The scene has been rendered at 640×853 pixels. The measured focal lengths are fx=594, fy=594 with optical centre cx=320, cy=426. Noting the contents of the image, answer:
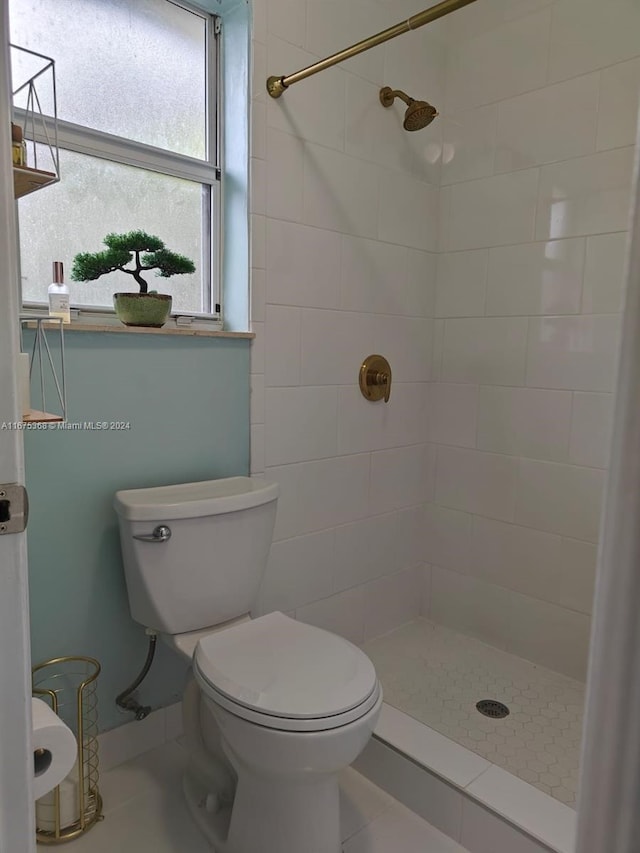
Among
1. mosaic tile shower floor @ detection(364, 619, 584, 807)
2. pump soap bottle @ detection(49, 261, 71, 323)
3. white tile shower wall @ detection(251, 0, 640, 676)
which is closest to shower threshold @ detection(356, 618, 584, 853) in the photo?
mosaic tile shower floor @ detection(364, 619, 584, 807)

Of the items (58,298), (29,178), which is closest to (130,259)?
(58,298)

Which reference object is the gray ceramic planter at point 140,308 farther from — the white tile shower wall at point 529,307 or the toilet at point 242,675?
the white tile shower wall at point 529,307

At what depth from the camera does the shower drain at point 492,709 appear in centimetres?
179

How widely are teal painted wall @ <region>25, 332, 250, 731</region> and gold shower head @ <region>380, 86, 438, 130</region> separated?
875mm

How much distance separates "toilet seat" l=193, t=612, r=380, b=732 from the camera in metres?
1.16

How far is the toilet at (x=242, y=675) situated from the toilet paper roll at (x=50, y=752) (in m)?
0.33

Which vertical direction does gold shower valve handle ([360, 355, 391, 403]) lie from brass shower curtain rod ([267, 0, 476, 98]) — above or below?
below

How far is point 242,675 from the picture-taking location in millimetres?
1256

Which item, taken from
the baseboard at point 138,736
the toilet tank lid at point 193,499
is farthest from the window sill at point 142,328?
the baseboard at point 138,736

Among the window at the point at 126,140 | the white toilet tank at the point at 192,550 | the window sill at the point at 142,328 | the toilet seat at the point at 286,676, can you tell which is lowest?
the toilet seat at the point at 286,676

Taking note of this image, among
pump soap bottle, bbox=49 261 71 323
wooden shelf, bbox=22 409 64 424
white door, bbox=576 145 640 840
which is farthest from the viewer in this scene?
pump soap bottle, bbox=49 261 71 323

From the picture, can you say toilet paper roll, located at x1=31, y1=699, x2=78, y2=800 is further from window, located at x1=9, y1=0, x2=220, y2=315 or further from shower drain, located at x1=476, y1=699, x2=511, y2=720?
shower drain, located at x1=476, y1=699, x2=511, y2=720

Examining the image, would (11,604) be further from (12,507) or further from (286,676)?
(286,676)

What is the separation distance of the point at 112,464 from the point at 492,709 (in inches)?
52.8
